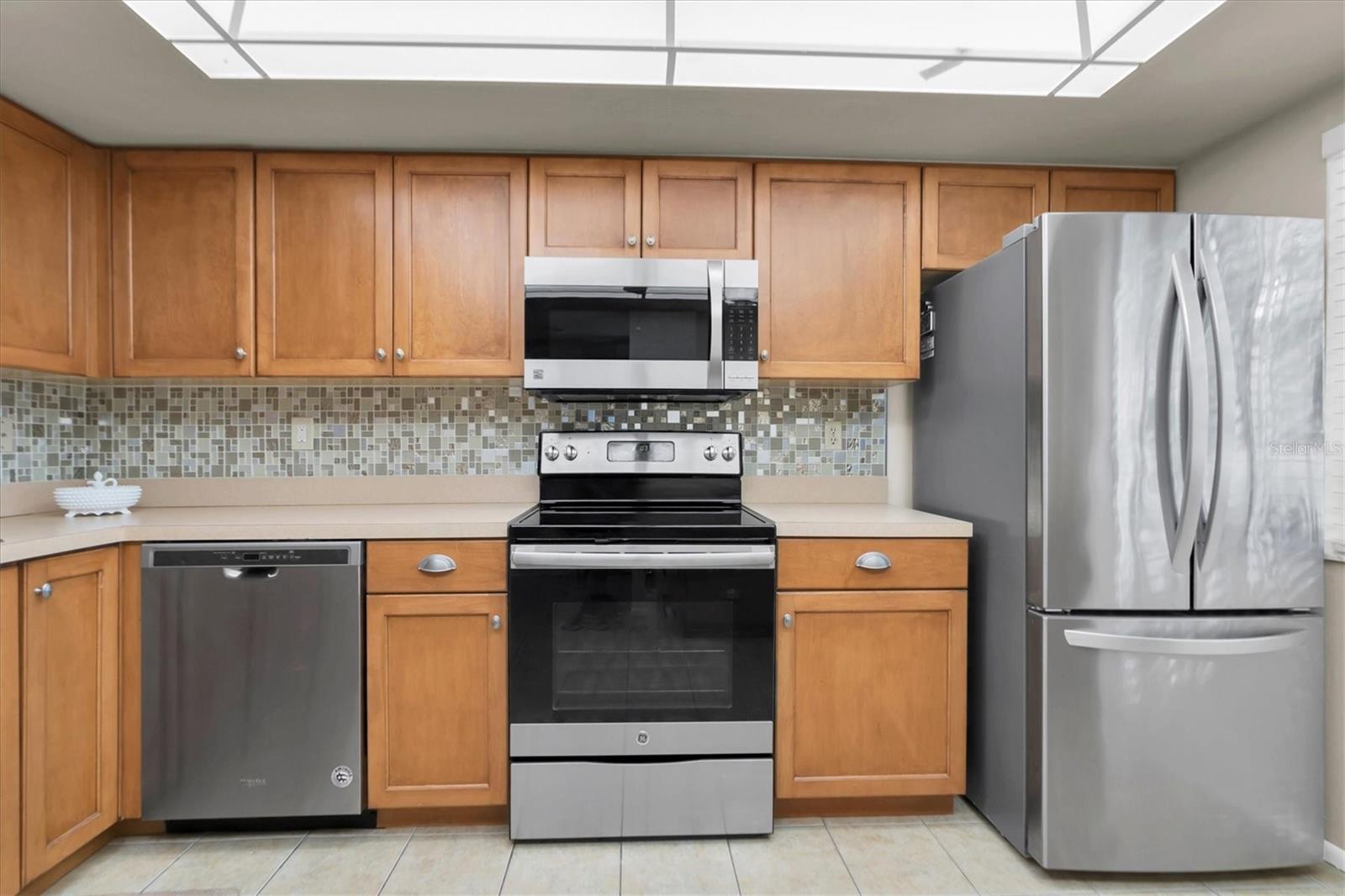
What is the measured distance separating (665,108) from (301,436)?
1750 mm

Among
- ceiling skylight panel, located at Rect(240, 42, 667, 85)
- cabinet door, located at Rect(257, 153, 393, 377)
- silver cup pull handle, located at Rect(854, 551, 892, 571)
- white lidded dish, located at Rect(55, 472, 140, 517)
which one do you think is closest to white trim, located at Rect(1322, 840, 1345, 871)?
silver cup pull handle, located at Rect(854, 551, 892, 571)

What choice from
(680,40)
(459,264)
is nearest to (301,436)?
(459,264)

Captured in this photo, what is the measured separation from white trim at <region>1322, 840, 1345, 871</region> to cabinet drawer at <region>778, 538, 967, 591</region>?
1136mm

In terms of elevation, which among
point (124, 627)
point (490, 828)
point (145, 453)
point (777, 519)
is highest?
point (145, 453)

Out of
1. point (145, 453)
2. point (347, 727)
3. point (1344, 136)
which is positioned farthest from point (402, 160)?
point (1344, 136)

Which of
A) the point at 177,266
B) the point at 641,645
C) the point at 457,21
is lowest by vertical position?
the point at 641,645

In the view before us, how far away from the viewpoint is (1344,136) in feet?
6.07

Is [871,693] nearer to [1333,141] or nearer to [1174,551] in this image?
[1174,551]

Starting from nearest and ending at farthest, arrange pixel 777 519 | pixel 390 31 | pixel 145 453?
pixel 390 31, pixel 777 519, pixel 145 453

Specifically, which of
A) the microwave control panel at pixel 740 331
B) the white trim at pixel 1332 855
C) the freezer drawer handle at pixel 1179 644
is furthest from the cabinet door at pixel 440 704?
the white trim at pixel 1332 855

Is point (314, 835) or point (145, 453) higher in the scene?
point (145, 453)

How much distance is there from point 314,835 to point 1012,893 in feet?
6.33

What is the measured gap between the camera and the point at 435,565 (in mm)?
2016

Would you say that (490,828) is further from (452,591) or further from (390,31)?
(390,31)
